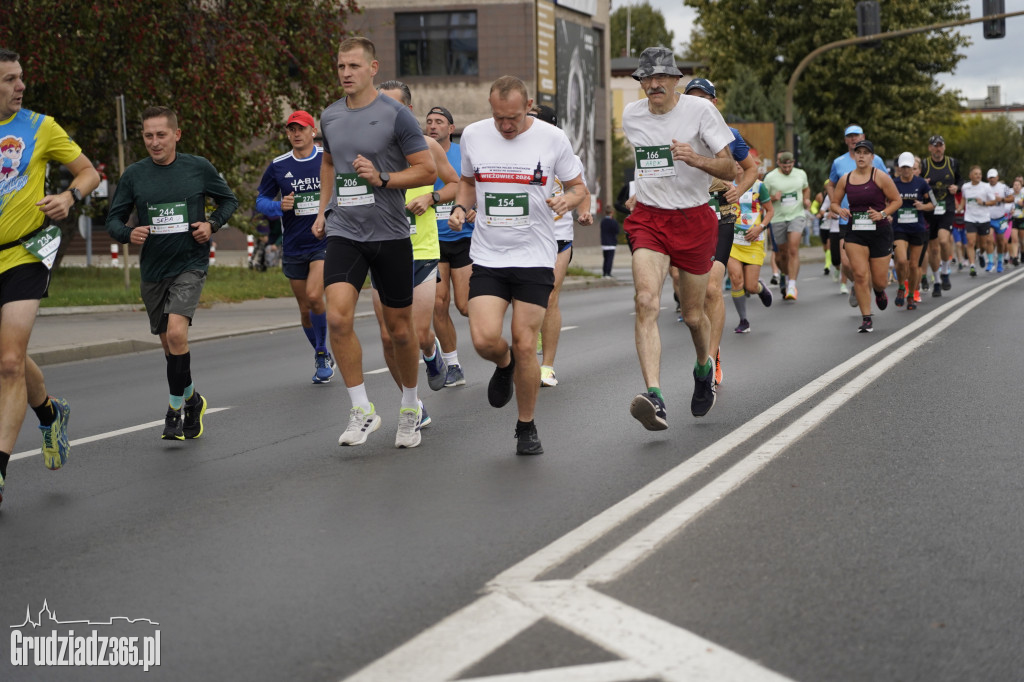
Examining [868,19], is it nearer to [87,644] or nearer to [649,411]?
[649,411]

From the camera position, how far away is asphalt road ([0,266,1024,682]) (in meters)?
4.09

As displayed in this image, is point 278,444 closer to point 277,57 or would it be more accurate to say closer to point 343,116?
point 343,116

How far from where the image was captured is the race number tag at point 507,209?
755 cm

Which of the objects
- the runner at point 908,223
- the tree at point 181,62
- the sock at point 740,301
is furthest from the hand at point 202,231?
the tree at point 181,62

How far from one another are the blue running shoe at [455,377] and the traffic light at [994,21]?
23212 millimetres

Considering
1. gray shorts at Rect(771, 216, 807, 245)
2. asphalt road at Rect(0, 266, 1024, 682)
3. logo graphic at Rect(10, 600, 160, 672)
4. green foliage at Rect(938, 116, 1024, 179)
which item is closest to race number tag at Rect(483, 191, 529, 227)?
asphalt road at Rect(0, 266, 1024, 682)

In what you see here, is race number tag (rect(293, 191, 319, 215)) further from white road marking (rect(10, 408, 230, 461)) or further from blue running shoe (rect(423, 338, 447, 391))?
white road marking (rect(10, 408, 230, 461))

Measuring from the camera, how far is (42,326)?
17.5 m

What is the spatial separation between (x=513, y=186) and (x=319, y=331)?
4.31m

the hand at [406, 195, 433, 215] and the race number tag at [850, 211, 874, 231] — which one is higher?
the hand at [406, 195, 433, 215]

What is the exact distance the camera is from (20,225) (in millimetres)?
6762

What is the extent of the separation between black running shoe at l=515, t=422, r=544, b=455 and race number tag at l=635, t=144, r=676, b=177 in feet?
5.84

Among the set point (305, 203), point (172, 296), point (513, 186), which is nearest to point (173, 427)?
point (172, 296)

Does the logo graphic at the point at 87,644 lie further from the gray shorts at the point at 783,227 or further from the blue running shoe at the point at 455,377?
the gray shorts at the point at 783,227
